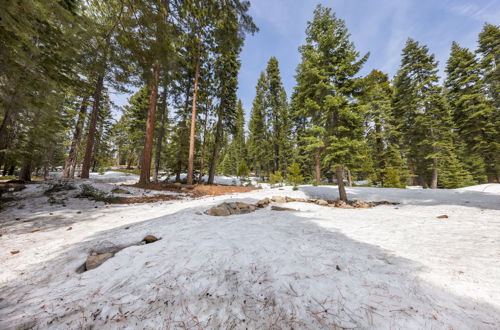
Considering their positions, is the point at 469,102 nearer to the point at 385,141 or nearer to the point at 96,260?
the point at 385,141

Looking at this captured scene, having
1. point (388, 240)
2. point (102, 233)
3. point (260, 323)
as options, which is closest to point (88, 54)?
point (102, 233)

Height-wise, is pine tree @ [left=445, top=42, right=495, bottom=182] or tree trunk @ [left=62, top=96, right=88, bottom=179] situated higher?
pine tree @ [left=445, top=42, right=495, bottom=182]

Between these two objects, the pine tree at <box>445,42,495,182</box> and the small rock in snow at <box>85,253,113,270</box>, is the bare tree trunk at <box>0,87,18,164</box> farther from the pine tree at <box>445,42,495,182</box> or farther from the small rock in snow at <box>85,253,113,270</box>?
the pine tree at <box>445,42,495,182</box>

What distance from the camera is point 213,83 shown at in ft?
53.0

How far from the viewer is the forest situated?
4484mm

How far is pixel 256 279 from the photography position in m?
2.05

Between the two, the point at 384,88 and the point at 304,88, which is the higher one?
the point at 384,88

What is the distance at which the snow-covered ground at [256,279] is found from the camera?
1.55m

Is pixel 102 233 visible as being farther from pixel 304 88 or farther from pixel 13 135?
pixel 304 88

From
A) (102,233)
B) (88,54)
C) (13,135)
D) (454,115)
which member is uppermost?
(454,115)

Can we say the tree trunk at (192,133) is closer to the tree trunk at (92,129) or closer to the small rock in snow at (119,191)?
the small rock in snow at (119,191)

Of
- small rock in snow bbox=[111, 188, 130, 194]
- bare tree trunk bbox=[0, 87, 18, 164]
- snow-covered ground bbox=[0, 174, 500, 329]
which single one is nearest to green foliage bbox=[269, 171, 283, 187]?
small rock in snow bbox=[111, 188, 130, 194]

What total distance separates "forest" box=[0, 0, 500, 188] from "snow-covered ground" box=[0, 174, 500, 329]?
15.3 feet

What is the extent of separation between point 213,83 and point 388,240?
16.7 m
